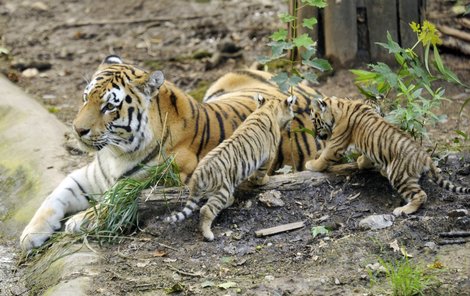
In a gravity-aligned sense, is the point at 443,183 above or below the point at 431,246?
above

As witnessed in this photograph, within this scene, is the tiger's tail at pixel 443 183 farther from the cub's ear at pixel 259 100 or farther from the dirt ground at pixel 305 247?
the cub's ear at pixel 259 100

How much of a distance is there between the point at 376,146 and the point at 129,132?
5.45ft

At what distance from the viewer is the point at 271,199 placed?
5652 millimetres

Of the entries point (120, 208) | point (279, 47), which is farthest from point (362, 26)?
point (120, 208)

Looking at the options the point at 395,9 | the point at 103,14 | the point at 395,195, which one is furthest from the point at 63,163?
the point at 103,14

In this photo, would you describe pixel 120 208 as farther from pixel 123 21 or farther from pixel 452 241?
pixel 123 21

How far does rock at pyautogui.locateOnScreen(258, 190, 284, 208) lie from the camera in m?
5.63

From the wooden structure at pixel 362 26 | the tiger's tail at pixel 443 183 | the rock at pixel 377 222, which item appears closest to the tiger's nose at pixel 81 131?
the rock at pixel 377 222

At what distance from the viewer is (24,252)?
5.92 meters

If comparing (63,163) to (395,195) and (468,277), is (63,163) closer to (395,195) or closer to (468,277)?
(395,195)

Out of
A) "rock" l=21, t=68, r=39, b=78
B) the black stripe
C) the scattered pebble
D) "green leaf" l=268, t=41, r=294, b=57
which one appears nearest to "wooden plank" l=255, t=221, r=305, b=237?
the scattered pebble

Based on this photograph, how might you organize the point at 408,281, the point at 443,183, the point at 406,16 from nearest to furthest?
the point at 408,281 → the point at 443,183 → the point at 406,16

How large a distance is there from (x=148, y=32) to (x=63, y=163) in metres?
4.25

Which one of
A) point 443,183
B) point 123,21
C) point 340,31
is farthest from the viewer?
point 123,21
